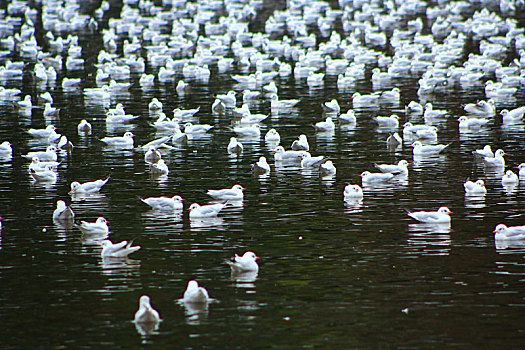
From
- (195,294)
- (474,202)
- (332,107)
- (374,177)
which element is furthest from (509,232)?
(332,107)

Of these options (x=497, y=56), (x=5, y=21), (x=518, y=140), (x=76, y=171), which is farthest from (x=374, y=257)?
(x=5, y=21)

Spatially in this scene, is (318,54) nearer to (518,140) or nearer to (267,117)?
(267,117)

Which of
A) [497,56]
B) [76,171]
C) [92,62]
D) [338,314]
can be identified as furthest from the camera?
[92,62]

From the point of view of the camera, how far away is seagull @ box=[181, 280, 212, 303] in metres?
14.8

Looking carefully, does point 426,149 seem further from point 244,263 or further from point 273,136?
point 244,263

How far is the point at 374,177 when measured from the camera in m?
24.9

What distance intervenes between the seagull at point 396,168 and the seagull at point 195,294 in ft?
39.2

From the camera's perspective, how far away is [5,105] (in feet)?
137

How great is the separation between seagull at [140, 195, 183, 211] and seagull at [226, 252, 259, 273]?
5600 millimetres

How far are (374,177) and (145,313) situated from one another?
12.2 metres

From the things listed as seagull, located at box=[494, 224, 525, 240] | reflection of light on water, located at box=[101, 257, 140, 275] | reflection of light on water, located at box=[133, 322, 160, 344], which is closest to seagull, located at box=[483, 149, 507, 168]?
seagull, located at box=[494, 224, 525, 240]

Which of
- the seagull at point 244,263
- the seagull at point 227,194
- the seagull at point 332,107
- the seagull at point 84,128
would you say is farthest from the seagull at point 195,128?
the seagull at point 244,263

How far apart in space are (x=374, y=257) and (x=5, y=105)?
28.6 metres

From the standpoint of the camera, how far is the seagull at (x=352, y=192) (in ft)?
74.8
